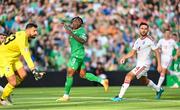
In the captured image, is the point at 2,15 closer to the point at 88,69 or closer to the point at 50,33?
the point at 50,33

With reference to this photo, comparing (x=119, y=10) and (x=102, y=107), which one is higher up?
(x=119, y=10)

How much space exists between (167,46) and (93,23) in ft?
19.4

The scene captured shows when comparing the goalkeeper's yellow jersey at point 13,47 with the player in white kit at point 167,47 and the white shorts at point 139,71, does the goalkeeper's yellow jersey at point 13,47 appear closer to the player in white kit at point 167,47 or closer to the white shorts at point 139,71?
the white shorts at point 139,71

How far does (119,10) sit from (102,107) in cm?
1677

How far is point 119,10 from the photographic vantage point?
103ft

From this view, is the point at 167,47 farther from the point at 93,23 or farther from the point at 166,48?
the point at 93,23

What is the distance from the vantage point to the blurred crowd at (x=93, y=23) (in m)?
28.4

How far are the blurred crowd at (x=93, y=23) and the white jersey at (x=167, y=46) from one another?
13.6 ft

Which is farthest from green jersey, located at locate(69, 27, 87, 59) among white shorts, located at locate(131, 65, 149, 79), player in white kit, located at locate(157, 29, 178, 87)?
player in white kit, located at locate(157, 29, 178, 87)

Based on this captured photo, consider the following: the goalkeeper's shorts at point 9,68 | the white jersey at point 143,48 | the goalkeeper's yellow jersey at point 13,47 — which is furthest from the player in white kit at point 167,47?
the goalkeeper's yellow jersey at point 13,47

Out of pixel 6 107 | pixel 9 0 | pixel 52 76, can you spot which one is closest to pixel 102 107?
pixel 6 107

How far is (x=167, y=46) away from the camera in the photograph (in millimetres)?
25359

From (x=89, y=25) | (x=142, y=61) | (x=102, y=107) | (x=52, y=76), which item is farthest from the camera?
(x=89, y=25)

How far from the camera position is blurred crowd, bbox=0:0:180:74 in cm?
2841
